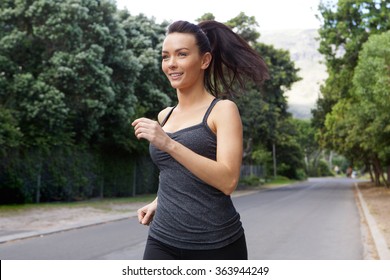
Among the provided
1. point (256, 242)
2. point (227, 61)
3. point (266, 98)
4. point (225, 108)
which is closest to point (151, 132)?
point (225, 108)

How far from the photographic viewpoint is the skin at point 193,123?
2025 millimetres

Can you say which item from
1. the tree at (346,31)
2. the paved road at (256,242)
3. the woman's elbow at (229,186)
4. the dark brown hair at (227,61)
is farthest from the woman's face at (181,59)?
the tree at (346,31)

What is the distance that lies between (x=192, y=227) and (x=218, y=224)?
0.35ft

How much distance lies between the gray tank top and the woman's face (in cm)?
16

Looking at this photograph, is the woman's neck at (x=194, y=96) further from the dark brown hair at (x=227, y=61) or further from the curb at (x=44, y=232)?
the curb at (x=44, y=232)

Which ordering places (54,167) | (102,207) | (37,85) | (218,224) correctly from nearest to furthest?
(218,224) → (37,85) → (102,207) → (54,167)

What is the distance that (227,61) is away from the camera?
2.54 m

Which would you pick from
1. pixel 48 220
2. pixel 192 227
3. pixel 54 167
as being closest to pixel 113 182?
pixel 54 167

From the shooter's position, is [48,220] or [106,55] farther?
[106,55]

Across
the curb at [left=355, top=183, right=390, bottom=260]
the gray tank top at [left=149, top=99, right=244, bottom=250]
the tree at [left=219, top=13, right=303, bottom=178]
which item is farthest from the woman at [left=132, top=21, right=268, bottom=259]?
the tree at [left=219, top=13, right=303, bottom=178]

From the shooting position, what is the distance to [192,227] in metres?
2.22

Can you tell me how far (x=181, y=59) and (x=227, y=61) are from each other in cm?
36

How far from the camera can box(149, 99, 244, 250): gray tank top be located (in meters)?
2.19

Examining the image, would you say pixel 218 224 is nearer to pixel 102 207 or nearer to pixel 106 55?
pixel 102 207
